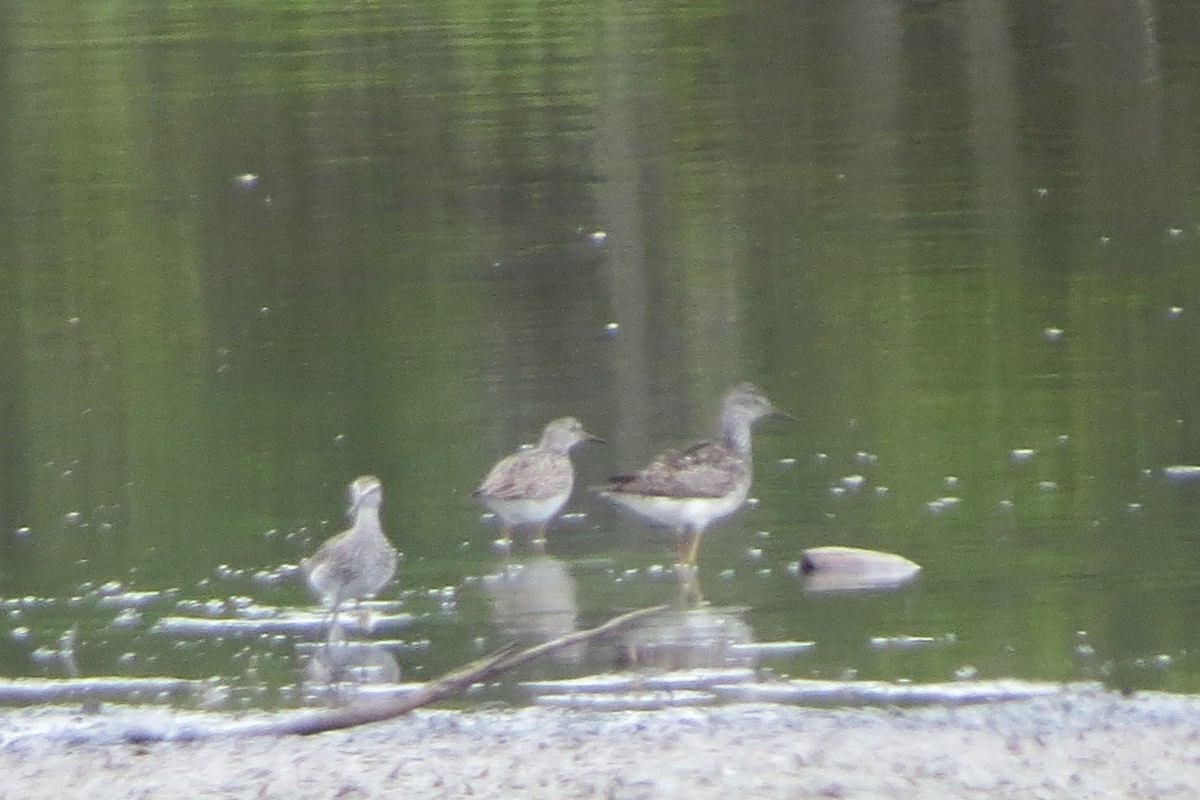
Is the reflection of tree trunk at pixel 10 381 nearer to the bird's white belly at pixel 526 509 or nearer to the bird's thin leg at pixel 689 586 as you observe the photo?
the bird's white belly at pixel 526 509

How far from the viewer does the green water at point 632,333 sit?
1038 centimetres

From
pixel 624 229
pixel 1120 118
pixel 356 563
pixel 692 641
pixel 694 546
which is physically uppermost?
pixel 1120 118

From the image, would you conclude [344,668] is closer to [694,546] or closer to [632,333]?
[694,546]

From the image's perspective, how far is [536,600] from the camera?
33.6 feet

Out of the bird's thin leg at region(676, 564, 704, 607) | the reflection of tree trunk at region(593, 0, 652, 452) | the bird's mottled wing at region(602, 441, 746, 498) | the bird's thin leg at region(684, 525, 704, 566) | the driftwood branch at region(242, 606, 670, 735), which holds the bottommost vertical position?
the bird's thin leg at region(676, 564, 704, 607)

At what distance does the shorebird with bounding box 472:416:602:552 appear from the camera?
11.1 metres

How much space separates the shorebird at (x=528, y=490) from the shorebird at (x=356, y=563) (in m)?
1.33

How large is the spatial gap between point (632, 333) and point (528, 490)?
5.19m

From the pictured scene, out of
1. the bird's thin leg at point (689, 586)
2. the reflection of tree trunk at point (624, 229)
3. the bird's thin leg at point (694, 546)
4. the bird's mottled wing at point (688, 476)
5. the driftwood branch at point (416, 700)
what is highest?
the reflection of tree trunk at point (624, 229)

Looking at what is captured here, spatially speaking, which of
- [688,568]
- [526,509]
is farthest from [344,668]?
[526,509]

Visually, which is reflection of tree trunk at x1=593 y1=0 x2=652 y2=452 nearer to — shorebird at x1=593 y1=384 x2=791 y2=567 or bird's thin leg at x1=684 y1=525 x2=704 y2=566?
shorebird at x1=593 y1=384 x2=791 y2=567

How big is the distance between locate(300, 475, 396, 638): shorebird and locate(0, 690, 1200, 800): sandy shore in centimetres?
121

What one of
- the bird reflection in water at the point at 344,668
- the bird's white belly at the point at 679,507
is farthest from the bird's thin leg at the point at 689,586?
the bird reflection in water at the point at 344,668

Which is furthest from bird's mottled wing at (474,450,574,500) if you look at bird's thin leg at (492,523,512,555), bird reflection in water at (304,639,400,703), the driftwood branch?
the driftwood branch
